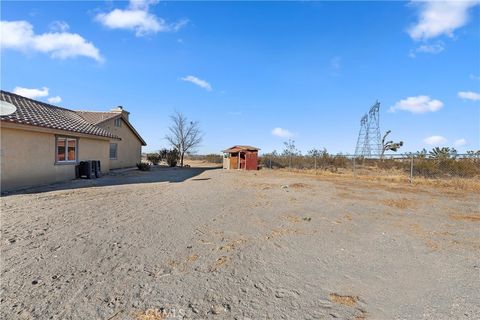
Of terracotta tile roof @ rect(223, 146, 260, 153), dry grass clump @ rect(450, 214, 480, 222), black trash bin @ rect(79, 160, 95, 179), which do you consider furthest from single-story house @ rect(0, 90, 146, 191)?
dry grass clump @ rect(450, 214, 480, 222)

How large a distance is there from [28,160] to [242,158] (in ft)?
65.3

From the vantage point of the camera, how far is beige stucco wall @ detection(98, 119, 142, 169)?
21895 millimetres

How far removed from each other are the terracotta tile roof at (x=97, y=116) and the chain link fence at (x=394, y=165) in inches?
639

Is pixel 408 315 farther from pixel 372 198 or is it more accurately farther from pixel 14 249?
pixel 372 198

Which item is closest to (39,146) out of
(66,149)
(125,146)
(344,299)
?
(66,149)

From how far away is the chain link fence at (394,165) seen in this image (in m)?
18.2

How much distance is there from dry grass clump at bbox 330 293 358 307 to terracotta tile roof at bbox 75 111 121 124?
20891 mm

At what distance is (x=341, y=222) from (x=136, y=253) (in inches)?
184

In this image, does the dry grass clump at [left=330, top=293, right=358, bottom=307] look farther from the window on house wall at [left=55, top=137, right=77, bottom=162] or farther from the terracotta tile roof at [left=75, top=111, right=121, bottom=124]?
the terracotta tile roof at [left=75, top=111, right=121, bottom=124]

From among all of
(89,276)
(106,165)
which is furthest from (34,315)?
(106,165)

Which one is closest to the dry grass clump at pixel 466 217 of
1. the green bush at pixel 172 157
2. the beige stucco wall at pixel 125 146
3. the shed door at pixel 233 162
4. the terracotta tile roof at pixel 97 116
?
the beige stucco wall at pixel 125 146

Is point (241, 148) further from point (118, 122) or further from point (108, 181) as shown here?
point (108, 181)

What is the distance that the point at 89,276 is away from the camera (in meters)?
3.54

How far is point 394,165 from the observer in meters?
23.6
